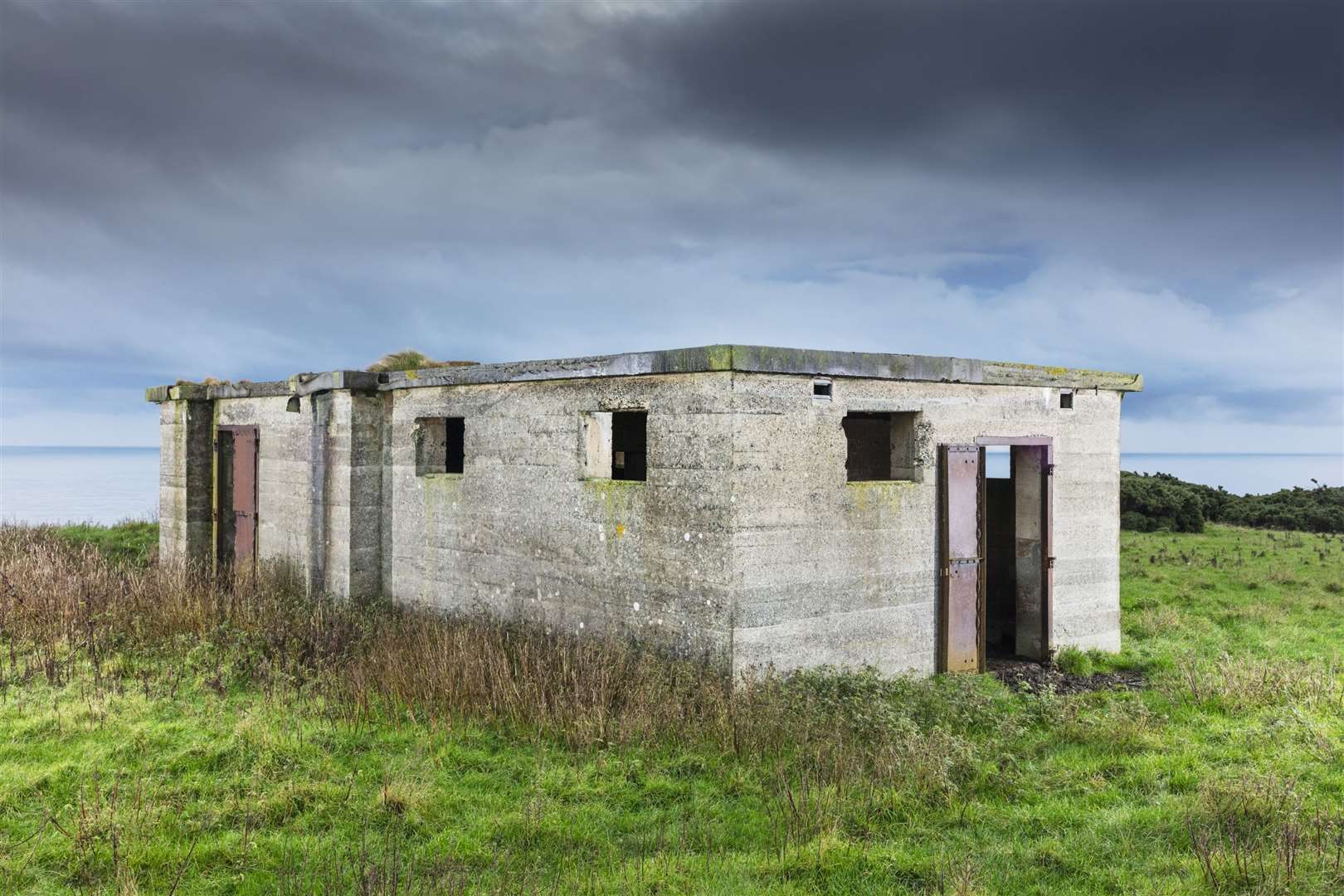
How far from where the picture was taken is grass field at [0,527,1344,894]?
5.11 m

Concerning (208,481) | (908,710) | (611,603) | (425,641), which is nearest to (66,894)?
(425,641)

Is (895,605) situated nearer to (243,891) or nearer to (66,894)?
(243,891)

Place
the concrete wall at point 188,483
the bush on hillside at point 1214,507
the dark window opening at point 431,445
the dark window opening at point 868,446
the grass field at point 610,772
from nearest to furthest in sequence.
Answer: the grass field at point 610,772
the dark window opening at point 431,445
the dark window opening at point 868,446
the concrete wall at point 188,483
the bush on hillside at point 1214,507

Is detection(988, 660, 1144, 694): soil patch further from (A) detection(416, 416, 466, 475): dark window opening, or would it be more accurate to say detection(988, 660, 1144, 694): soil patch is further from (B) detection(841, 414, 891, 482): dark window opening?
(A) detection(416, 416, 466, 475): dark window opening

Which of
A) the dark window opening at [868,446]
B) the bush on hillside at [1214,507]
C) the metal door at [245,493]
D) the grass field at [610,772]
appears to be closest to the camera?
the grass field at [610,772]

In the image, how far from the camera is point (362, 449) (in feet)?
38.0

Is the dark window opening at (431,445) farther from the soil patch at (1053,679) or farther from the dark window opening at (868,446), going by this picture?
the soil patch at (1053,679)

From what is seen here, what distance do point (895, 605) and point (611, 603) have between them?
9.02ft

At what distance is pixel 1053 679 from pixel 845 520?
3296 millimetres

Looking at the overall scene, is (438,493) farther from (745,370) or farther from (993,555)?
(993,555)

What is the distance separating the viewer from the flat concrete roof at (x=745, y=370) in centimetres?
786

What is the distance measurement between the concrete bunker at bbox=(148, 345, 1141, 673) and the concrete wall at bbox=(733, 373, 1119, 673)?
0.07 ft

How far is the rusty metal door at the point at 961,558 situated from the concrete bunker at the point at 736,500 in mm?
25

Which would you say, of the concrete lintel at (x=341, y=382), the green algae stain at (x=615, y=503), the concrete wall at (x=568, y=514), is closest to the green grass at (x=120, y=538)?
the concrete lintel at (x=341, y=382)
